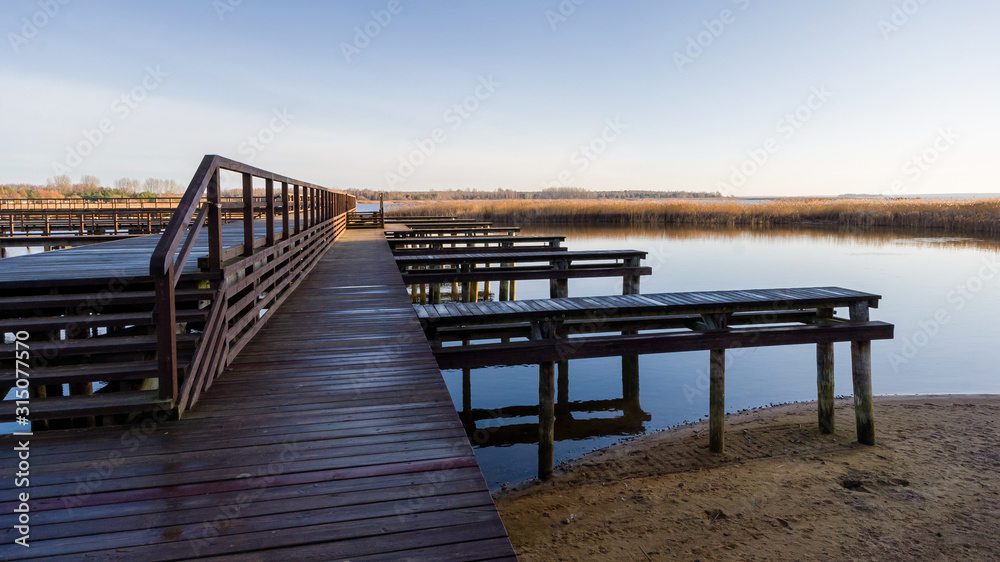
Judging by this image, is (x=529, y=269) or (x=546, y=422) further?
(x=529, y=269)

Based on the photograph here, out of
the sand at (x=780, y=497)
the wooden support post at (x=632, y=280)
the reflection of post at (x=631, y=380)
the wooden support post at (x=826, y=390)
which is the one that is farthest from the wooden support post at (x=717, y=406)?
the wooden support post at (x=632, y=280)

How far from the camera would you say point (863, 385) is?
6809 millimetres

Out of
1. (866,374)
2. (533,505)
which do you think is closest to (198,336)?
(533,505)

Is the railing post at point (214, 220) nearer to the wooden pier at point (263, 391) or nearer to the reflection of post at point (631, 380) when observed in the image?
the wooden pier at point (263, 391)

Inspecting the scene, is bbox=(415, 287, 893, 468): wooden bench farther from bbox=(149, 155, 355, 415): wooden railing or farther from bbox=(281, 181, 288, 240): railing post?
bbox=(281, 181, 288, 240): railing post

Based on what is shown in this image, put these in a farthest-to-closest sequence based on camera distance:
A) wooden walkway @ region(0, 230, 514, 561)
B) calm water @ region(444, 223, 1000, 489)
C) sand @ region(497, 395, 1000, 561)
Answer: calm water @ region(444, 223, 1000, 489) < sand @ region(497, 395, 1000, 561) < wooden walkway @ region(0, 230, 514, 561)

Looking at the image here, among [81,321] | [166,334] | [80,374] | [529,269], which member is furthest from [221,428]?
[529,269]

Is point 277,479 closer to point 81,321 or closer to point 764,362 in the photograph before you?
point 81,321

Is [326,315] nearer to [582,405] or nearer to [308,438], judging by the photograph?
[308,438]

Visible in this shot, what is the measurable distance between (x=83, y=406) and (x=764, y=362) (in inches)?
434

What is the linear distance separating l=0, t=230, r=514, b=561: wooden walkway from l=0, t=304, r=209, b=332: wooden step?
47 cm

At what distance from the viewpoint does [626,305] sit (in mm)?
6547

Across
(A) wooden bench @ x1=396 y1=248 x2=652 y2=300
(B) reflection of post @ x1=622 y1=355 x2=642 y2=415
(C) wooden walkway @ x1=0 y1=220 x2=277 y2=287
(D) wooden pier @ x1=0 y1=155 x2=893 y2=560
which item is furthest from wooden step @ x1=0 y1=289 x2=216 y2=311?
(B) reflection of post @ x1=622 y1=355 x2=642 y2=415

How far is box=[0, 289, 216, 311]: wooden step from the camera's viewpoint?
398 cm
